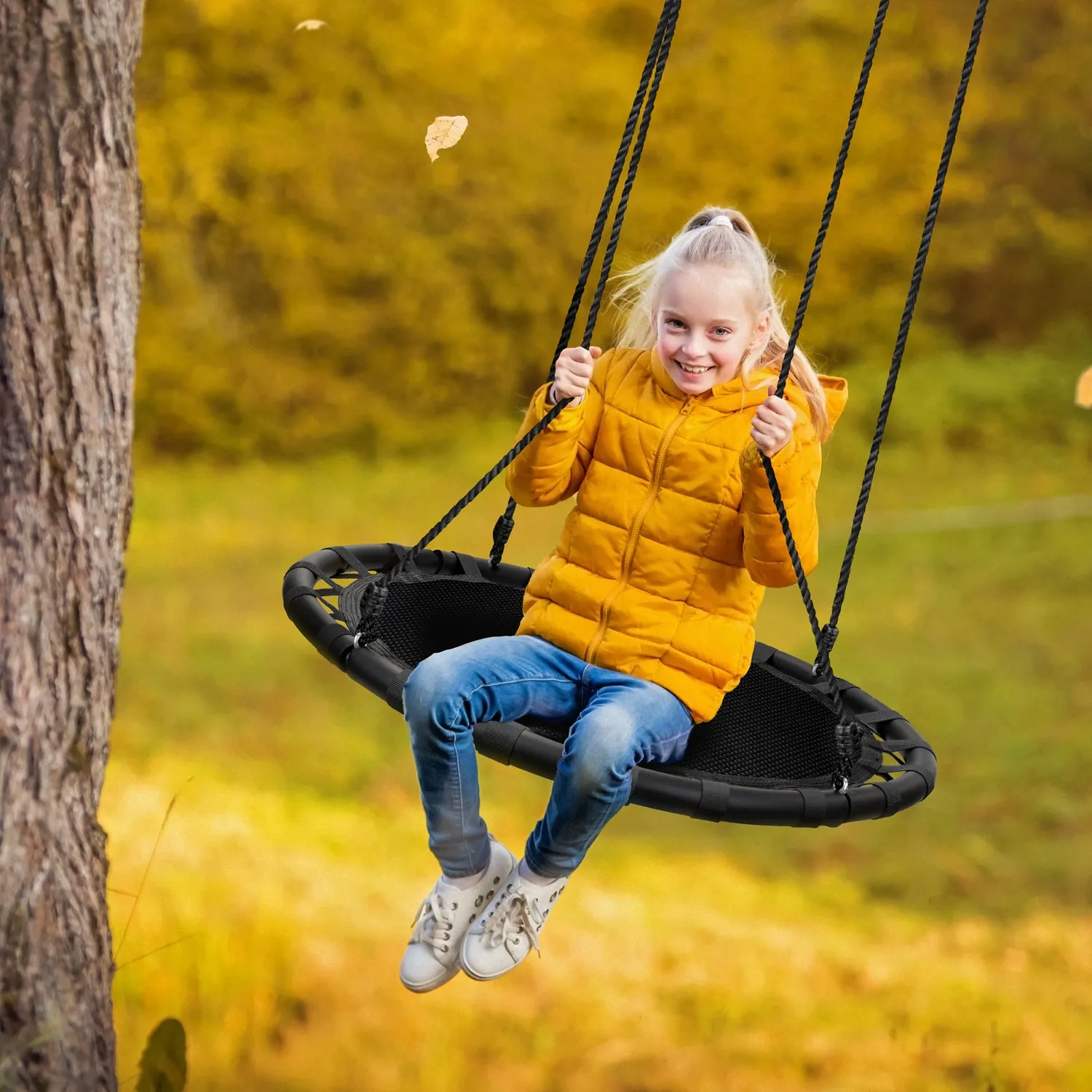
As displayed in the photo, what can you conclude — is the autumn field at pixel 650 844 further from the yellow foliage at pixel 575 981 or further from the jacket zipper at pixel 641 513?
the jacket zipper at pixel 641 513

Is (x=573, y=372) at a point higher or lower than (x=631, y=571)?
higher

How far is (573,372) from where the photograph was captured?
5.22ft

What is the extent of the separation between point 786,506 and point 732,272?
274 millimetres

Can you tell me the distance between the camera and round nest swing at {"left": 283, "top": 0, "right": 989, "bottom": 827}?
1500 millimetres

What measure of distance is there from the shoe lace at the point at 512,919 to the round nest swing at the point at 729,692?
0.62 ft

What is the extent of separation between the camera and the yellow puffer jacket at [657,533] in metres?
1.70

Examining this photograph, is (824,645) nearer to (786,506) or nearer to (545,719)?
Answer: (786,506)

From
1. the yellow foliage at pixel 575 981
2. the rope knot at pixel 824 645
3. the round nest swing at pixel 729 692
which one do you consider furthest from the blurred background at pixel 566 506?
the rope knot at pixel 824 645

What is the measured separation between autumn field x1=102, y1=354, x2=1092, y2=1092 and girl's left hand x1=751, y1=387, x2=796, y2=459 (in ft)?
4.75

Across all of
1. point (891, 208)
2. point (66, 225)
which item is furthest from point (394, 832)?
point (891, 208)

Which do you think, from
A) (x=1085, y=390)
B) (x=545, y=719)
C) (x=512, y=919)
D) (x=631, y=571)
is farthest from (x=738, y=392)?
(x=1085, y=390)

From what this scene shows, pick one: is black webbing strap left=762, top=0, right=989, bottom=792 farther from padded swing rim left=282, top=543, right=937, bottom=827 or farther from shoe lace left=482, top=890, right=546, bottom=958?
shoe lace left=482, top=890, right=546, bottom=958

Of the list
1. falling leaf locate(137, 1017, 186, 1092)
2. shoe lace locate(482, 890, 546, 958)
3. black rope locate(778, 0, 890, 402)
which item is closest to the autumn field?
falling leaf locate(137, 1017, 186, 1092)

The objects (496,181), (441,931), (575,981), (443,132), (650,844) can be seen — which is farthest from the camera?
(496,181)
